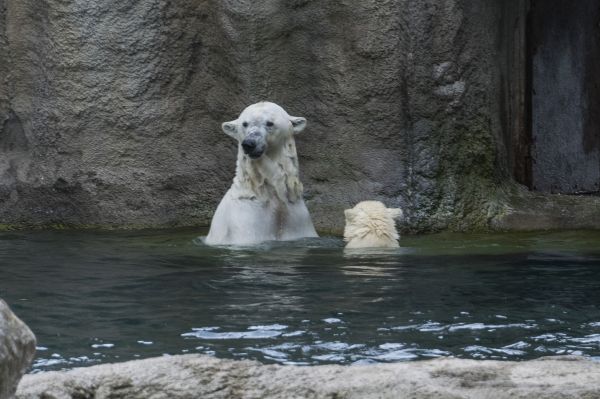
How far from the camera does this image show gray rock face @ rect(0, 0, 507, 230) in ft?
27.0

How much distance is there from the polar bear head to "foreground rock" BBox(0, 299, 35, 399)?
4.66 metres

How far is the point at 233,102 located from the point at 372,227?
8.33 feet

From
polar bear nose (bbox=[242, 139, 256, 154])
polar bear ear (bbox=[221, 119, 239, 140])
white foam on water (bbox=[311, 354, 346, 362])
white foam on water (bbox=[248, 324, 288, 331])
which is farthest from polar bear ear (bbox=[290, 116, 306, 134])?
white foam on water (bbox=[311, 354, 346, 362])

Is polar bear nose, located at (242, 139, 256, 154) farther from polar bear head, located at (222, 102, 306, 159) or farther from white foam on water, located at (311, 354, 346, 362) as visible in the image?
white foam on water, located at (311, 354, 346, 362)

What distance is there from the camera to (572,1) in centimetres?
997

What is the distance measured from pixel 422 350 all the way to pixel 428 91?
4.46 meters

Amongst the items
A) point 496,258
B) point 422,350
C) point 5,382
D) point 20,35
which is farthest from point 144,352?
point 20,35

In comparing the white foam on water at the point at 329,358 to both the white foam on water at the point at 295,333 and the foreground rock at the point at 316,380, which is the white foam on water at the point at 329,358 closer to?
the white foam on water at the point at 295,333

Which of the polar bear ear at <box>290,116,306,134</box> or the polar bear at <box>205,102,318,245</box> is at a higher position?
the polar bear ear at <box>290,116,306,134</box>

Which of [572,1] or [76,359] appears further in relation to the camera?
[572,1]

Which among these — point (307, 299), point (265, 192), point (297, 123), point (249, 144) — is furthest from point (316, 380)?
point (297, 123)

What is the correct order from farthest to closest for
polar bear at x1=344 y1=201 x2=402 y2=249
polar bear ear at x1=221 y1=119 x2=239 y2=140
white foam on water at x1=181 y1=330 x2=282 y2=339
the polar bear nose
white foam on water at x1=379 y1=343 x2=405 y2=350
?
polar bear ear at x1=221 y1=119 x2=239 y2=140 < the polar bear nose < polar bear at x1=344 y1=201 x2=402 y2=249 < white foam on water at x1=181 y1=330 x2=282 y2=339 < white foam on water at x1=379 y1=343 x2=405 y2=350

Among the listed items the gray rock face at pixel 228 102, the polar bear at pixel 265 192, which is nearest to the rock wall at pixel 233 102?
the gray rock face at pixel 228 102

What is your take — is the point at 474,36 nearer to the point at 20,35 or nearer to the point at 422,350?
the point at 20,35
